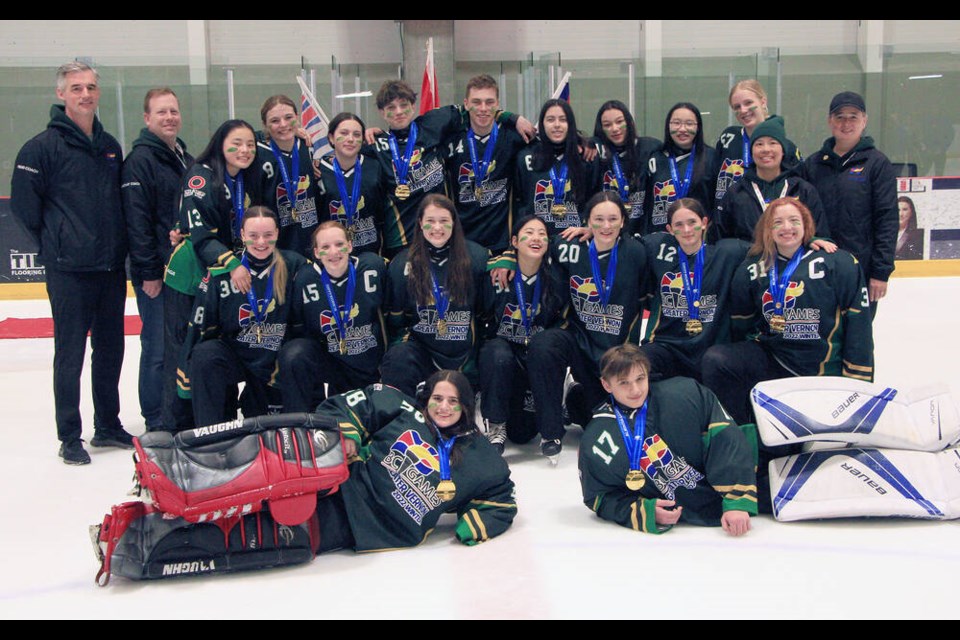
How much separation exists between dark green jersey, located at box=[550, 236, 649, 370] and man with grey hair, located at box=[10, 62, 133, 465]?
1.91 metres

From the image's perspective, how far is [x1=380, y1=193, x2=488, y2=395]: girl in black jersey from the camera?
3.76 meters

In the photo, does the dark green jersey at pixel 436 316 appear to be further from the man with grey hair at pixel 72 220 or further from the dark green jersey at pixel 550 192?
the man with grey hair at pixel 72 220

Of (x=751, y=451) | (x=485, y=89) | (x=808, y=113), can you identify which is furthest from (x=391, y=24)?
(x=751, y=451)

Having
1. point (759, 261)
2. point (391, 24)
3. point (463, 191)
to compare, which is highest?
point (391, 24)

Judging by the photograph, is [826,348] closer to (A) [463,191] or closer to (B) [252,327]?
(A) [463,191]

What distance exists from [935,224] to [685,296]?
6.73 m

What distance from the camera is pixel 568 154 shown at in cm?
421

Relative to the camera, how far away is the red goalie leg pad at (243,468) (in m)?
2.55

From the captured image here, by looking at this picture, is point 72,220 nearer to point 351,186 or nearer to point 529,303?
point 351,186

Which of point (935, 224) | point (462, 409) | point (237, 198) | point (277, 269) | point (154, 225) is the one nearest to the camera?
point (462, 409)

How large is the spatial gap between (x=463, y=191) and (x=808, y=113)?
23.1 ft

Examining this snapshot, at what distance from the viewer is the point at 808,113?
1022 cm

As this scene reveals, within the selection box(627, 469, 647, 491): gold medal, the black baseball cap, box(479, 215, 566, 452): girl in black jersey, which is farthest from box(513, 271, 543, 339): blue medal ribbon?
the black baseball cap

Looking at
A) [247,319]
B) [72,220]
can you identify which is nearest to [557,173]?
[247,319]
